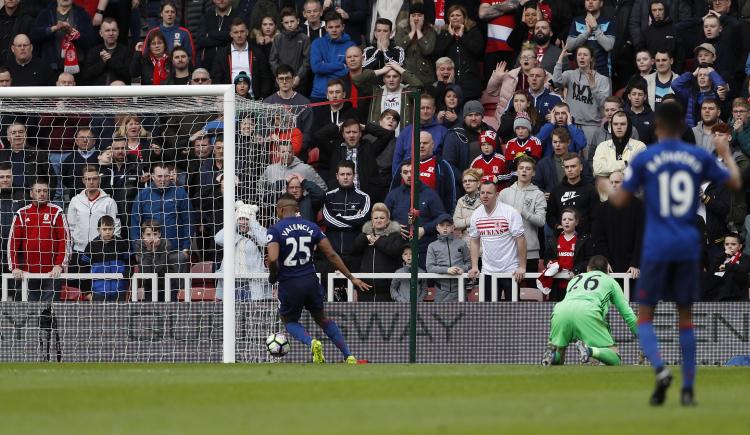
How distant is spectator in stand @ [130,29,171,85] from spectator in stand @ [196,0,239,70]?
30.4 inches

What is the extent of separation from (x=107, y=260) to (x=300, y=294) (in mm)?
4035

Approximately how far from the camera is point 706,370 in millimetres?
14953

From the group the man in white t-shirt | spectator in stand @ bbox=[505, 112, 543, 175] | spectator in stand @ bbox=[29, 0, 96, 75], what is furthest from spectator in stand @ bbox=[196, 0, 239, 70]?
the man in white t-shirt

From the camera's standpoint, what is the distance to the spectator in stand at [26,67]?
2340 centimetres

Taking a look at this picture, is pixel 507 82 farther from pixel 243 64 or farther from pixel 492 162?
pixel 243 64

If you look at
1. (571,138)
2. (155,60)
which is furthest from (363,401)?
(155,60)

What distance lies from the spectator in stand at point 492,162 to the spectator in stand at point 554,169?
0.50m

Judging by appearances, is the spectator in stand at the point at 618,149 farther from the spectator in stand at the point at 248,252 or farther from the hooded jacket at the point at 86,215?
the hooded jacket at the point at 86,215

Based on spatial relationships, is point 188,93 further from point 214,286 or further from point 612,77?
point 612,77

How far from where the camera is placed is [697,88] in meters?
A: 21.0

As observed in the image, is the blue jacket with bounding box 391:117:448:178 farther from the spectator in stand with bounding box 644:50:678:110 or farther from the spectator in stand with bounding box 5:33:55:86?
the spectator in stand with bounding box 5:33:55:86

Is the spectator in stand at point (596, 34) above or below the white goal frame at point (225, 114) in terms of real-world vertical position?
above

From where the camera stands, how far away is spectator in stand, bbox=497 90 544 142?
21.0m

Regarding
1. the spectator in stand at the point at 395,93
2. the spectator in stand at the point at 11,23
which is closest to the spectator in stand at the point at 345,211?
the spectator in stand at the point at 395,93
